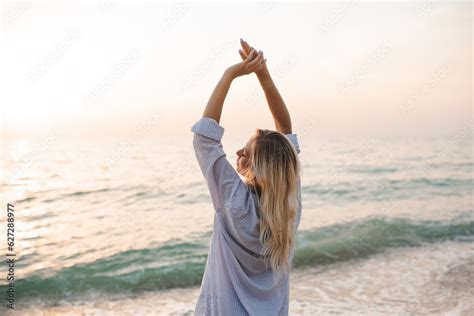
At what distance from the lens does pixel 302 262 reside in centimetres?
937

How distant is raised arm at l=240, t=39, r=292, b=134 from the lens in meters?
2.71

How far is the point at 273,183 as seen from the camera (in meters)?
2.45

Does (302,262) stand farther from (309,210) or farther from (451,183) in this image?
(451,183)

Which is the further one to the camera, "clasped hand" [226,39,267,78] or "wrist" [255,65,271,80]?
"wrist" [255,65,271,80]

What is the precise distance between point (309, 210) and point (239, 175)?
12313mm

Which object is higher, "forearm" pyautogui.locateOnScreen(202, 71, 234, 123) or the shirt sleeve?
"forearm" pyautogui.locateOnScreen(202, 71, 234, 123)

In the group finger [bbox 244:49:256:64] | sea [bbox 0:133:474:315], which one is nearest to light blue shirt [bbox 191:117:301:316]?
finger [bbox 244:49:256:64]

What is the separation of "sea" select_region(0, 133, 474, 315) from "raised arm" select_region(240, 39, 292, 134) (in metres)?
1.56

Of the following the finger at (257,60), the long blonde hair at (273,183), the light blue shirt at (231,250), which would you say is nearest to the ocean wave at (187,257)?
the light blue shirt at (231,250)

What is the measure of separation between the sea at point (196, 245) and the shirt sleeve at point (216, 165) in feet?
6.95

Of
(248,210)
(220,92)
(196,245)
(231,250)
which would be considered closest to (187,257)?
(196,245)

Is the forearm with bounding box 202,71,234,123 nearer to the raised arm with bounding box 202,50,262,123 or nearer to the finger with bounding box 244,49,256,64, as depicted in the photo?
the raised arm with bounding box 202,50,262,123

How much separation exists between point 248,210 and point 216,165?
0.26m

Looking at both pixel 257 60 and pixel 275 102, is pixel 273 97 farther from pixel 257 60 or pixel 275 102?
pixel 257 60
